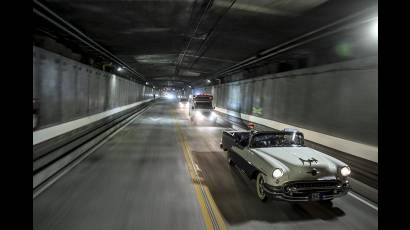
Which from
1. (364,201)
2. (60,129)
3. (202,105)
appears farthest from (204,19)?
(202,105)

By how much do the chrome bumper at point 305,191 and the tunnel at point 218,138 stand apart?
0.9 inches

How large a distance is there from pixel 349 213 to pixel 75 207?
6135 mm

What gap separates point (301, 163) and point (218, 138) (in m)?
10.5

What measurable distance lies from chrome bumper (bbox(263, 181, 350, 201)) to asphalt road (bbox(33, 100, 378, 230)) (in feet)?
1.16

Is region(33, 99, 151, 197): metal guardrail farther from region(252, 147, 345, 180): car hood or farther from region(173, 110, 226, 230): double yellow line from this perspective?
region(252, 147, 345, 180): car hood

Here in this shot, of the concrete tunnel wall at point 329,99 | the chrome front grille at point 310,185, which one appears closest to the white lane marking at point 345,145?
the concrete tunnel wall at point 329,99

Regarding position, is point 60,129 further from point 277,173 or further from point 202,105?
point 202,105

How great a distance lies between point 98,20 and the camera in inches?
431

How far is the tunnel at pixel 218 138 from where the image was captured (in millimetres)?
6180

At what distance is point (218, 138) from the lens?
16.9 metres

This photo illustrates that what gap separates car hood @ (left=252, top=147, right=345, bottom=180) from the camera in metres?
6.27
